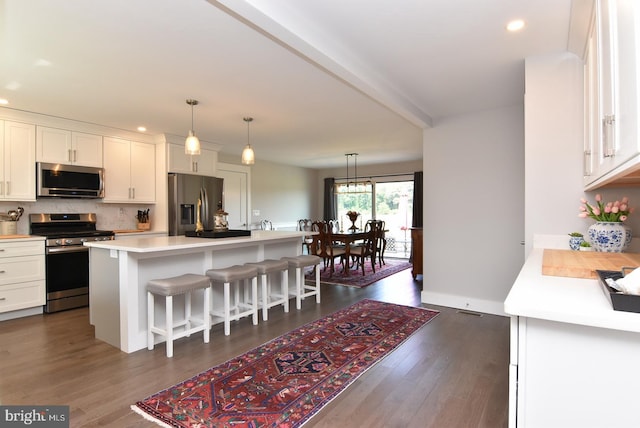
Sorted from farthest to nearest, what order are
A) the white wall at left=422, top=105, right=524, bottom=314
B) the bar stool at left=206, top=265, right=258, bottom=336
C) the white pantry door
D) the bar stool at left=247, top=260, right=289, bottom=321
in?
the white pantry door < the white wall at left=422, top=105, right=524, bottom=314 < the bar stool at left=247, top=260, right=289, bottom=321 < the bar stool at left=206, top=265, right=258, bottom=336

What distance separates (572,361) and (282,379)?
176 cm

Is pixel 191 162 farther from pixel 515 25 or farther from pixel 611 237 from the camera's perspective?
pixel 611 237

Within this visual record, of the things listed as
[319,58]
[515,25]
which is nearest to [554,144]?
[515,25]

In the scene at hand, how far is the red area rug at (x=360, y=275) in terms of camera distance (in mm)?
5527

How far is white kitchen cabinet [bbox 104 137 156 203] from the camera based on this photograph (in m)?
4.76

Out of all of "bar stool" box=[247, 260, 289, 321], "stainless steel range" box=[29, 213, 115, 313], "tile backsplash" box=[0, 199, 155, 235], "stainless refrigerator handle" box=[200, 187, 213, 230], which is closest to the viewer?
"bar stool" box=[247, 260, 289, 321]

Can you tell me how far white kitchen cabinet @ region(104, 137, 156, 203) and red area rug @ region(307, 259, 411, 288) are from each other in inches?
116

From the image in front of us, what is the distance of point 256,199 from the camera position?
7.70 meters

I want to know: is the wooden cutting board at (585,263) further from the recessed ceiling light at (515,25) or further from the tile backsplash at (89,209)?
the tile backsplash at (89,209)

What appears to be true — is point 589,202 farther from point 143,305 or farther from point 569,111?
point 143,305

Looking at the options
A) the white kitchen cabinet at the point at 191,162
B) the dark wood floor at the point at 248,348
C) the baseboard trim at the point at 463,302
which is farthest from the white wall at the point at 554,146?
the white kitchen cabinet at the point at 191,162

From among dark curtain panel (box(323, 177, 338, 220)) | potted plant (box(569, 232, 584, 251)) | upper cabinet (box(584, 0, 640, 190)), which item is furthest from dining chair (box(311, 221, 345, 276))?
upper cabinet (box(584, 0, 640, 190))

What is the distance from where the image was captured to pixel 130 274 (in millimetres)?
2836

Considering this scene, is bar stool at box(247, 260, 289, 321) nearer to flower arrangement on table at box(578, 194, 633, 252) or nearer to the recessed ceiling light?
flower arrangement on table at box(578, 194, 633, 252)
